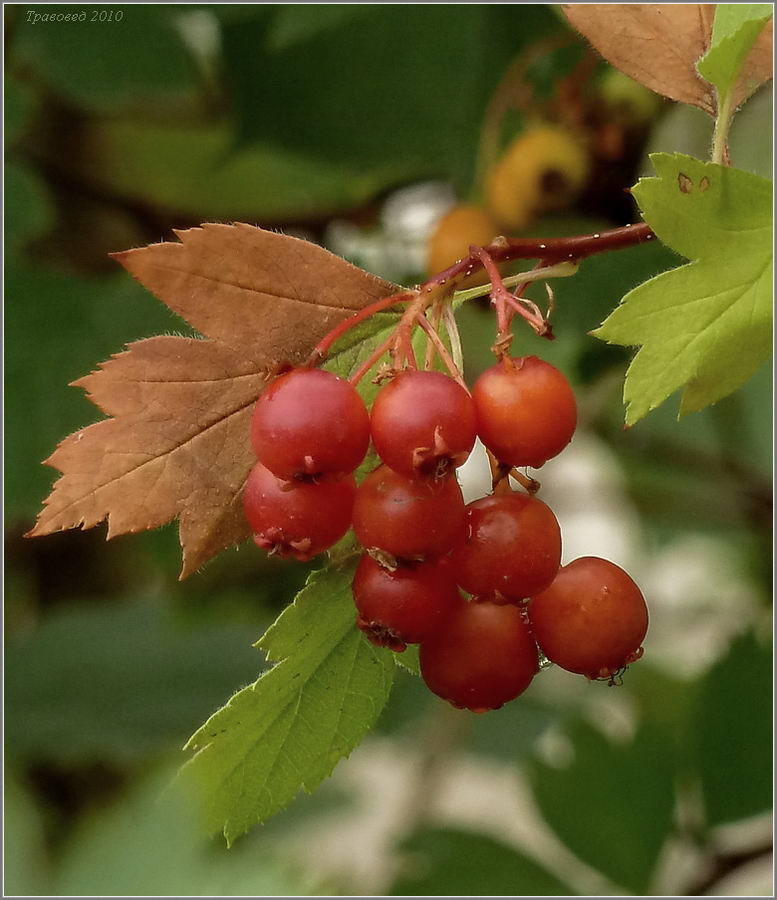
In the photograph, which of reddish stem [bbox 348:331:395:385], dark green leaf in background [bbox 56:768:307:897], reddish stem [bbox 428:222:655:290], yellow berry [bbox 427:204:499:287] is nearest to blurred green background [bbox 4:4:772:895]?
yellow berry [bbox 427:204:499:287]

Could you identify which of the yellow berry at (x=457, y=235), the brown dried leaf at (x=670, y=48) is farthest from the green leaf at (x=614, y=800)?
the brown dried leaf at (x=670, y=48)

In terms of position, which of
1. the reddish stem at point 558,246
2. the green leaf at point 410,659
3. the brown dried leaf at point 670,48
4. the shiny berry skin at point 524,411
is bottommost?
the green leaf at point 410,659

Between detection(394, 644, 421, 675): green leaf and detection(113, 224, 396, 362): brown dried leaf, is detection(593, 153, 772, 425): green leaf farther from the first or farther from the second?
detection(394, 644, 421, 675): green leaf

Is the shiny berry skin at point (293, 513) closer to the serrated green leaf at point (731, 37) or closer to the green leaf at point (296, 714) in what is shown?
the green leaf at point (296, 714)

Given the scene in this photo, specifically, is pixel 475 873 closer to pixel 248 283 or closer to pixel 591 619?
pixel 591 619

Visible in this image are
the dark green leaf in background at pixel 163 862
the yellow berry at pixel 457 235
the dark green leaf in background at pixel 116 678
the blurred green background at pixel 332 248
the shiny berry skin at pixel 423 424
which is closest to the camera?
the dark green leaf in background at pixel 163 862

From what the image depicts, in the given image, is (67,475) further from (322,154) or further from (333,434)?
(322,154)
